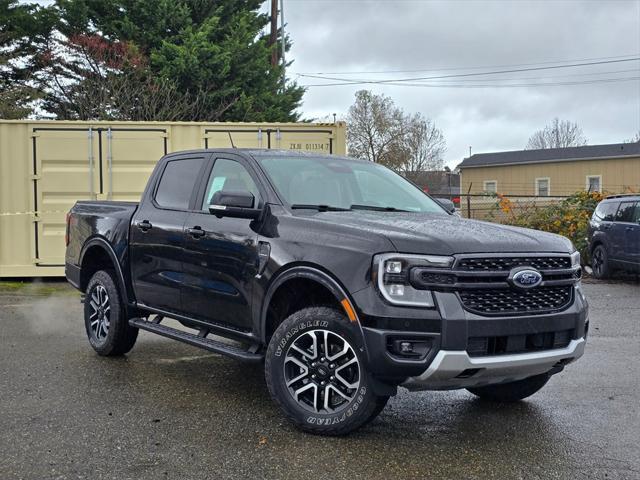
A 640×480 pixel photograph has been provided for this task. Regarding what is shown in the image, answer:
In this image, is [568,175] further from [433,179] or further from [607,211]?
[607,211]

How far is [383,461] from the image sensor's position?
13.4 ft

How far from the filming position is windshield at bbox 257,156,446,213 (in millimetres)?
5270

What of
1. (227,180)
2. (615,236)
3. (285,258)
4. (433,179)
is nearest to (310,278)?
(285,258)

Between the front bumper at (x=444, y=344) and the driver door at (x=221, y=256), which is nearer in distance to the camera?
the front bumper at (x=444, y=344)

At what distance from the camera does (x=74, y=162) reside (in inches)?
481

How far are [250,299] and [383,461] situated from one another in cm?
144

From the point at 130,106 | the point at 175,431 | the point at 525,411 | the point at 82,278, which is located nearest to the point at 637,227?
the point at 525,411

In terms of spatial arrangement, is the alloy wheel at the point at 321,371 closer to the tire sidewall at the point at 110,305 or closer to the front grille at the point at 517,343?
the front grille at the point at 517,343

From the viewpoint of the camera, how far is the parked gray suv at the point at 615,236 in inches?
516

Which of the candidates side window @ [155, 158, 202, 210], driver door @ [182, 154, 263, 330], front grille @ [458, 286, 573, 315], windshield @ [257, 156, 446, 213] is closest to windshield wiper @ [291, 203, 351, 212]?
windshield @ [257, 156, 446, 213]

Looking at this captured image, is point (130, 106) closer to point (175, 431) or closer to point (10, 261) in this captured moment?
point (10, 261)

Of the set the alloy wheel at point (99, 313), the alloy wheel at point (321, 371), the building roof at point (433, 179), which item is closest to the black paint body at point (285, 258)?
the alloy wheel at point (321, 371)

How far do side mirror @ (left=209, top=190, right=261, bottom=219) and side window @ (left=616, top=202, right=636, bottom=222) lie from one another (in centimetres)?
1031

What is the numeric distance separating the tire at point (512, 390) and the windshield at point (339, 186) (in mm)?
1393
